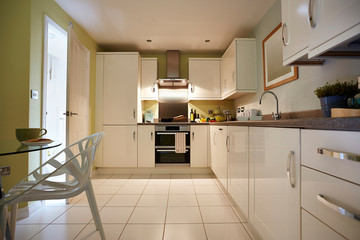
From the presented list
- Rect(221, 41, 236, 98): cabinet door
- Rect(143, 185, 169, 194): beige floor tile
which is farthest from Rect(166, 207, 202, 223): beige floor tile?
Rect(221, 41, 236, 98): cabinet door

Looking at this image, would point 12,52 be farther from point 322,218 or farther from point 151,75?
point 322,218

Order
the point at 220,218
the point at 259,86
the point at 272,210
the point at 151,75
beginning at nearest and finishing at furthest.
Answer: the point at 272,210 < the point at 220,218 < the point at 259,86 < the point at 151,75

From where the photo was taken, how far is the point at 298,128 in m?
0.84

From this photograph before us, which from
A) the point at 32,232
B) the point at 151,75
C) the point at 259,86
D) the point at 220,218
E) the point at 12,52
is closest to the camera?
the point at 32,232

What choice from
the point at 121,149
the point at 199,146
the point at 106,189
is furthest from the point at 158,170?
the point at 106,189

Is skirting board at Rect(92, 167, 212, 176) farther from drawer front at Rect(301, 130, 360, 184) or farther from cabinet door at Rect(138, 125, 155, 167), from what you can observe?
drawer front at Rect(301, 130, 360, 184)

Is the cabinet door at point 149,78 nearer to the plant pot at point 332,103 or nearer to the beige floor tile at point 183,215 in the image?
the beige floor tile at point 183,215

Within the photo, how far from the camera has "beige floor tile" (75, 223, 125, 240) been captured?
1472 millimetres

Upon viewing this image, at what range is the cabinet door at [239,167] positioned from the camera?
1513mm

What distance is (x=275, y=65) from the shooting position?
228 cm

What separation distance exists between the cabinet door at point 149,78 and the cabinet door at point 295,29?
262cm

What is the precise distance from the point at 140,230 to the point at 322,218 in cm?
142

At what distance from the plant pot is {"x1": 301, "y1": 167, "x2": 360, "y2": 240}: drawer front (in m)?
0.72

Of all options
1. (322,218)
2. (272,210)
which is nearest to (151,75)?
(272,210)
